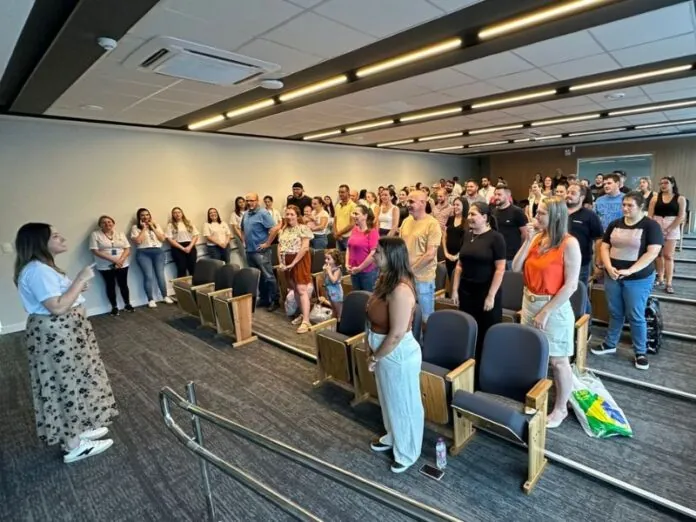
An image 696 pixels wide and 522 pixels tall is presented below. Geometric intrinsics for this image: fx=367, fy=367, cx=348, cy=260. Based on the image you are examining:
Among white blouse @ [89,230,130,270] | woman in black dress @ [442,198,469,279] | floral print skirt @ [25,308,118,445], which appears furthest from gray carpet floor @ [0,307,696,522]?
white blouse @ [89,230,130,270]

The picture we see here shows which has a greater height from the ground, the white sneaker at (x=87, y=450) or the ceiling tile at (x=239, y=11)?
the ceiling tile at (x=239, y=11)

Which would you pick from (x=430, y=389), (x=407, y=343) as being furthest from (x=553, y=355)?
(x=407, y=343)

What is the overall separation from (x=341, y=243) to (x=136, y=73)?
3554 mm

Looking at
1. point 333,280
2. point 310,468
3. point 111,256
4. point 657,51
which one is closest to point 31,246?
point 310,468

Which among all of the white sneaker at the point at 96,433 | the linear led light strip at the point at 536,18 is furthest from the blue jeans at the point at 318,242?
the white sneaker at the point at 96,433

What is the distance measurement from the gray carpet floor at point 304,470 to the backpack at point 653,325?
0.82 m

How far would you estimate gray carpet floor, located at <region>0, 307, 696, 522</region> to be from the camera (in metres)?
2.01

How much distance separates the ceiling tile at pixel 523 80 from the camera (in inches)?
161

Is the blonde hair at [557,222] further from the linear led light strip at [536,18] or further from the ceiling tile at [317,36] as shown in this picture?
the ceiling tile at [317,36]

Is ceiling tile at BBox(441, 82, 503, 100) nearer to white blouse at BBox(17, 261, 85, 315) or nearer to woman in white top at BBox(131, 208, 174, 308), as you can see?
white blouse at BBox(17, 261, 85, 315)

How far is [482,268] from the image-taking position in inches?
110

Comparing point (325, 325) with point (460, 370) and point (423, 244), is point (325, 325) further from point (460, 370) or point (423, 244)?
point (460, 370)

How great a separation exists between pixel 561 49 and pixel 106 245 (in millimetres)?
6277

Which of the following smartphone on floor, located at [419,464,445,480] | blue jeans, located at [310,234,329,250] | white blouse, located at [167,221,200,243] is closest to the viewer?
smartphone on floor, located at [419,464,445,480]
